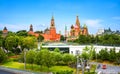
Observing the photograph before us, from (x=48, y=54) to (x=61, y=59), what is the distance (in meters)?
6.65

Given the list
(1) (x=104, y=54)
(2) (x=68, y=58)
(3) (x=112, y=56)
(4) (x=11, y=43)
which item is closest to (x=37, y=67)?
(2) (x=68, y=58)

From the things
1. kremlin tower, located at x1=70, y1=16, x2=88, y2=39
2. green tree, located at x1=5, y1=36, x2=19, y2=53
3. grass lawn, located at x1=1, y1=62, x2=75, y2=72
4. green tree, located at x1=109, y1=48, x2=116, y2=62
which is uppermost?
kremlin tower, located at x1=70, y1=16, x2=88, y2=39

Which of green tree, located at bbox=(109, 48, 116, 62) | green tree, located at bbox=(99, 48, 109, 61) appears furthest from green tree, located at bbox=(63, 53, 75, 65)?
green tree, located at bbox=(109, 48, 116, 62)

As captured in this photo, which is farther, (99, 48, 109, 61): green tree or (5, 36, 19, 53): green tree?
(5, 36, 19, 53): green tree

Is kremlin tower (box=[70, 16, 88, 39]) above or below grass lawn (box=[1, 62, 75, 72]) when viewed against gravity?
above

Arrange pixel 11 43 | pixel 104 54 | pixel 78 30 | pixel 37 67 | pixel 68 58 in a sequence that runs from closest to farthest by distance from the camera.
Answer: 1. pixel 37 67
2. pixel 68 58
3. pixel 104 54
4. pixel 11 43
5. pixel 78 30

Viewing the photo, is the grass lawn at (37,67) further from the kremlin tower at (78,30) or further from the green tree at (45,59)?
the kremlin tower at (78,30)

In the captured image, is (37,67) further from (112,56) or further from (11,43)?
(112,56)

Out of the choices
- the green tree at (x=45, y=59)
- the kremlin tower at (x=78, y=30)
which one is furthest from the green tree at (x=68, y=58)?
the kremlin tower at (x=78, y=30)

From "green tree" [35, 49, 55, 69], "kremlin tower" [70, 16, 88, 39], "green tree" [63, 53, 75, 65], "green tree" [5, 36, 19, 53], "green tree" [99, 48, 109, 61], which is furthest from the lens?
"kremlin tower" [70, 16, 88, 39]

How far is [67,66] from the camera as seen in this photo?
45.7 metres

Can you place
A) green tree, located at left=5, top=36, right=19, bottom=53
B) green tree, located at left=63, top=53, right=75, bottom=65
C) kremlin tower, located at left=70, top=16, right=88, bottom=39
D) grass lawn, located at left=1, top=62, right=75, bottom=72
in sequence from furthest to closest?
kremlin tower, located at left=70, top=16, right=88, bottom=39
green tree, located at left=5, top=36, right=19, bottom=53
green tree, located at left=63, top=53, right=75, bottom=65
grass lawn, located at left=1, top=62, right=75, bottom=72

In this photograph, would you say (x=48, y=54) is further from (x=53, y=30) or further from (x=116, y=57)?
(x=53, y=30)

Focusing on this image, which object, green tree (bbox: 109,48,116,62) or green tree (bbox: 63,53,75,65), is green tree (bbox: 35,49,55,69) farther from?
green tree (bbox: 109,48,116,62)
